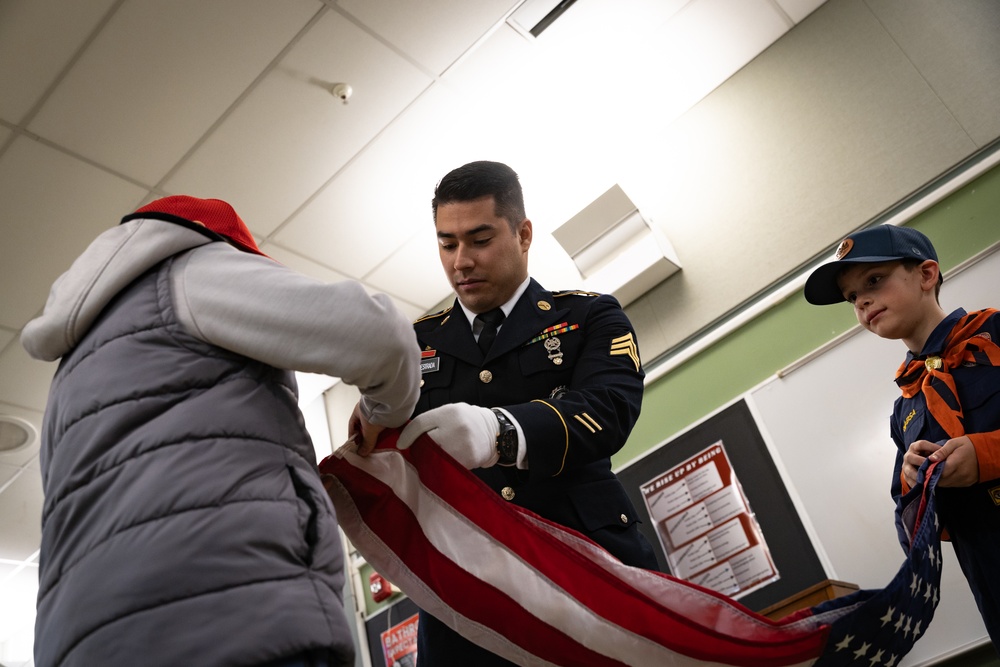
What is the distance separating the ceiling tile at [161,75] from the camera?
2.84m

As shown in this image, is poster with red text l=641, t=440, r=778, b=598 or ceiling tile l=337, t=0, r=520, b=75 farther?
ceiling tile l=337, t=0, r=520, b=75

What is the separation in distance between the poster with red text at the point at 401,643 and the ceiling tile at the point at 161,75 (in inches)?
94.8

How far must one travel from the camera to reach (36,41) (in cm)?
281

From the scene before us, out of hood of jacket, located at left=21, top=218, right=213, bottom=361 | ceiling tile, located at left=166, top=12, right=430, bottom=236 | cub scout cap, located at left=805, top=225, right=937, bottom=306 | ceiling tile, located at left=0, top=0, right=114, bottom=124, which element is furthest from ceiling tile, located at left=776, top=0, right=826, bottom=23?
hood of jacket, located at left=21, top=218, right=213, bottom=361

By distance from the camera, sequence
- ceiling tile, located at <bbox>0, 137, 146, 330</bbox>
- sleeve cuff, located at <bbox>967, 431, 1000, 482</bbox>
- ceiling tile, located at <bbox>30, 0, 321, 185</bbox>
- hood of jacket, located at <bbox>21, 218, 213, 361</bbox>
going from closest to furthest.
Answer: hood of jacket, located at <bbox>21, 218, 213, 361</bbox>
sleeve cuff, located at <bbox>967, 431, 1000, 482</bbox>
ceiling tile, located at <bbox>30, 0, 321, 185</bbox>
ceiling tile, located at <bbox>0, 137, 146, 330</bbox>

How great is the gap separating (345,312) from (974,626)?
209cm

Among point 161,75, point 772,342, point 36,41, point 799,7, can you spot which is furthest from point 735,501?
point 36,41

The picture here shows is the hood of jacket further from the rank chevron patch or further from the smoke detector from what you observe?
the smoke detector

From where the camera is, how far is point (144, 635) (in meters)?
0.80

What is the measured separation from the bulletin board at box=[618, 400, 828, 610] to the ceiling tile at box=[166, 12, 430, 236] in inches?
→ 69.9

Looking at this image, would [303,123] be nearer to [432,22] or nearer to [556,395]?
[432,22]

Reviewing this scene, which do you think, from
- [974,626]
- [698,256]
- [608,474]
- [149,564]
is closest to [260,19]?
[698,256]

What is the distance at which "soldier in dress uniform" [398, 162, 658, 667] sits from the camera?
1.29m

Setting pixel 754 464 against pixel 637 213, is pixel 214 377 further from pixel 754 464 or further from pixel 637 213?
pixel 637 213
